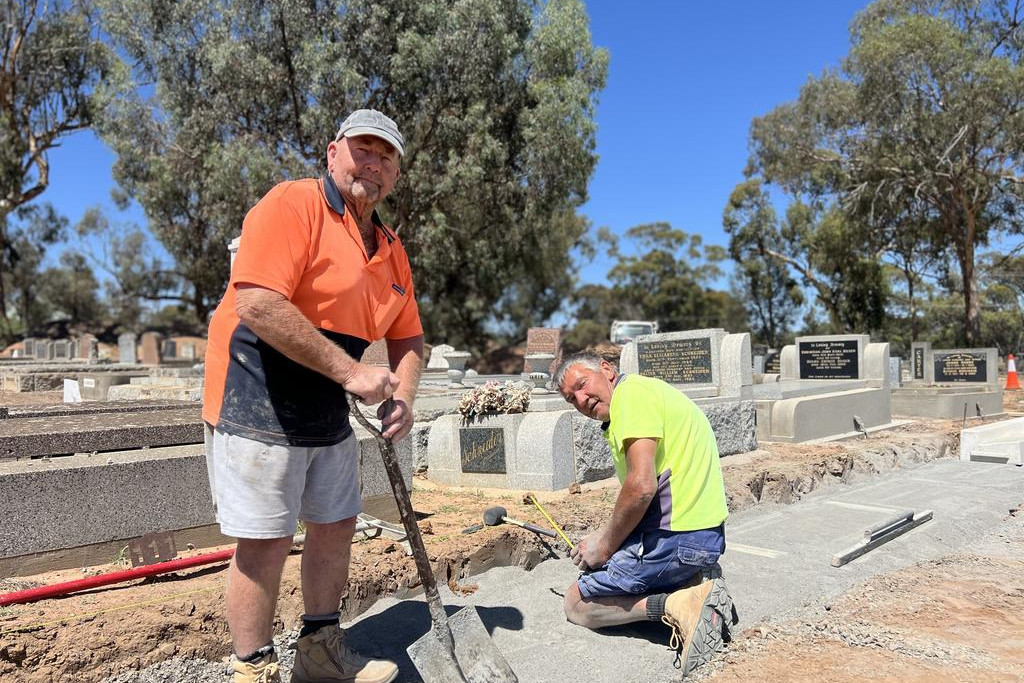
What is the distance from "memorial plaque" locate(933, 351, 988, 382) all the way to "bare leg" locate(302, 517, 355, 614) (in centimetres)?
1645

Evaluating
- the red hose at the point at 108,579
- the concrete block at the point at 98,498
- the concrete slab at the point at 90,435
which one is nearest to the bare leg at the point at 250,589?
the red hose at the point at 108,579

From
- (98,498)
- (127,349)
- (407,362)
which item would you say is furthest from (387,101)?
(407,362)

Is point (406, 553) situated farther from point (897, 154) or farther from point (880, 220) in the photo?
point (880, 220)

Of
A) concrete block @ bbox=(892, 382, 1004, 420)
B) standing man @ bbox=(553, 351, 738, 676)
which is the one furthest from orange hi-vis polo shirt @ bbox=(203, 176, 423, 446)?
concrete block @ bbox=(892, 382, 1004, 420)

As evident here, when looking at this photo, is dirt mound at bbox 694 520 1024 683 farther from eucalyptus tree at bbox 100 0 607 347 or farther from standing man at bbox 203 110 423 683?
eucalyptus tree at bbox 100 0 607 347

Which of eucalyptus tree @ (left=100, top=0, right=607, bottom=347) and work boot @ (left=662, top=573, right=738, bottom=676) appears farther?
eucalyptus tree @ (left=100, top=0, right=607, bottom=347)

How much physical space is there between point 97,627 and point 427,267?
67.0ft

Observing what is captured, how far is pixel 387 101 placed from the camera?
71.6ft

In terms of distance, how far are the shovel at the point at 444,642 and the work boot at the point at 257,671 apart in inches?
17.5

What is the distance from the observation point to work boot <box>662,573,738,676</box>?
291 centimetres

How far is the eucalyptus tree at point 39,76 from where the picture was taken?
30.7 meters

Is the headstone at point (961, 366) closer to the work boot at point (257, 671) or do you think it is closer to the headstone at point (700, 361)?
the headstone at point (700, 361)

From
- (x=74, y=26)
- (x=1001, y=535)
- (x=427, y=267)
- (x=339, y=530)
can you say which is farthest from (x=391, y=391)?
(x=74, y=26)

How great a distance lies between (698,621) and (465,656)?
3.09 feet
